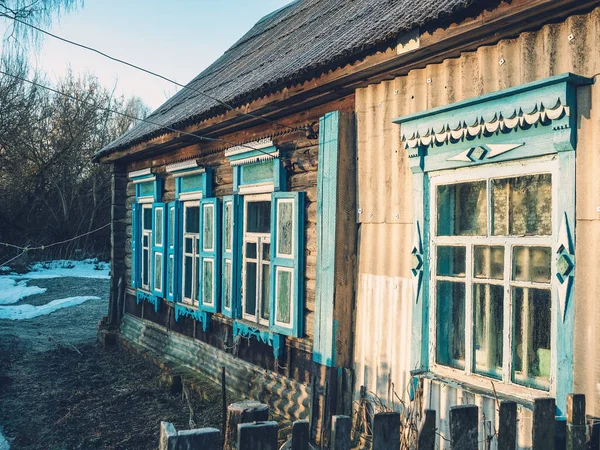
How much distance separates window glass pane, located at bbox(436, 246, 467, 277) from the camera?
3711mm

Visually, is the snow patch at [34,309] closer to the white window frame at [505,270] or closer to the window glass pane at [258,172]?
the window glass pane at [258,172]

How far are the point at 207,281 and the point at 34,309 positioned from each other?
9.73 meters

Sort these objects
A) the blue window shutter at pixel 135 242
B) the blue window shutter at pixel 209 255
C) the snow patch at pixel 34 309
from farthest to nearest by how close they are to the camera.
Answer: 1. the snow patch at pixel 34 309
2. the blue window shutter at pixel 135 242
3. the blue window shutter at pixel 209 255

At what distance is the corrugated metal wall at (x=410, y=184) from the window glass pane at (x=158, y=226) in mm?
4717

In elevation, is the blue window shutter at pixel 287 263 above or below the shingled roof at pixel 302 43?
below

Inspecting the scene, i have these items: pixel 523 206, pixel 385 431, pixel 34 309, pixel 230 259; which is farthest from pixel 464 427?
pixel 34 309

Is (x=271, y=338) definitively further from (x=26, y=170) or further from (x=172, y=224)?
(x=26, y=170)

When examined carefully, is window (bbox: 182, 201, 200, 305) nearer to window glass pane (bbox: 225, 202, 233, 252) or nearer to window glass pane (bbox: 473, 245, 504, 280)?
window glass pane (bbox: 225, 202, 233, 252)

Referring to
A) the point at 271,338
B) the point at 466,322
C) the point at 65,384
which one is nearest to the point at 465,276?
the point at 466,322

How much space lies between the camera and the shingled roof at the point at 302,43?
154 inches

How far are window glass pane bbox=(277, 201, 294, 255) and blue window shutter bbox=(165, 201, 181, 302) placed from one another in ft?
9.16

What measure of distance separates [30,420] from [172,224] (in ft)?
10.6

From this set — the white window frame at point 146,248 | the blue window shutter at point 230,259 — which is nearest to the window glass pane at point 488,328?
the blue window shutter at point 230,259

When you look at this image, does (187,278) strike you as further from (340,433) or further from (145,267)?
(340,433)
